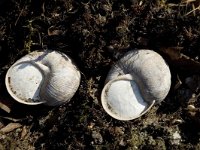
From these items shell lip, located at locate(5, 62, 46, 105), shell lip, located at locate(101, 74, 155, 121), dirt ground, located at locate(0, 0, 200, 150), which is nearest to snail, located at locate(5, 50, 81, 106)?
shell lip, located at locate(5, 62, 46, 105)

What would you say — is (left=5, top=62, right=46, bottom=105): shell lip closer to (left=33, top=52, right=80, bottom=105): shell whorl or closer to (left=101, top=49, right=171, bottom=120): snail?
(left=33, top=52, right=80, bottom=105): shell whorl

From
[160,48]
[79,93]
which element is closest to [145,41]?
[160,48]

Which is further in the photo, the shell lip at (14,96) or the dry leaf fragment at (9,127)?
the dry leaf fragment at (9,127)

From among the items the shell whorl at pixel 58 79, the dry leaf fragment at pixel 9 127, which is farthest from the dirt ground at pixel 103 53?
the shell whorl at pixel 58 79

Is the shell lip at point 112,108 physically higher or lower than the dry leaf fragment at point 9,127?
higher

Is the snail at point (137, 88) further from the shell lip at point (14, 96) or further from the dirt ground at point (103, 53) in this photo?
the shell lip at point (14, 96)

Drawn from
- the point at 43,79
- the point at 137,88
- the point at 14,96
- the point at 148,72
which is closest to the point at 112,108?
the point at 137,88

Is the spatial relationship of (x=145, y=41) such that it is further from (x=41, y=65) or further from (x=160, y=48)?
(x=41, y=65)
